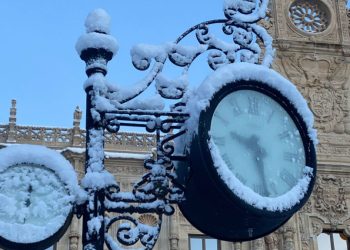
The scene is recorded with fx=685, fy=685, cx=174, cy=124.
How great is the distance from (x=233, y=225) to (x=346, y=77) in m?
14.1

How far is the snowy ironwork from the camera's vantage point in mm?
2666

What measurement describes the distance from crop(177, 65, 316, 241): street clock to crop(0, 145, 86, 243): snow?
1.62 ft

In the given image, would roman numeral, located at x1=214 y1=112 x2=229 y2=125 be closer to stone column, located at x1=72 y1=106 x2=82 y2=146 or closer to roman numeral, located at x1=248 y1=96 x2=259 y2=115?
roman numeral, located at x1=248 y1=96 x2=259 y2=115

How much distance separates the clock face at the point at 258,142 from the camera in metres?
2.64

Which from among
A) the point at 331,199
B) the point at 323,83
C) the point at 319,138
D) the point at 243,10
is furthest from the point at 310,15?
the point at 243,10

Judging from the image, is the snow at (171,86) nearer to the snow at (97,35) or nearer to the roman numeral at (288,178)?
the snow at (97,35)

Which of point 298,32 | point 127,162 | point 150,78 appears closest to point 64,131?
point 127,162

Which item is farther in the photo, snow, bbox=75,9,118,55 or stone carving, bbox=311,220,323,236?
stone carving, bbox=311,220,323,236

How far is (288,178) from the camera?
2709 mm

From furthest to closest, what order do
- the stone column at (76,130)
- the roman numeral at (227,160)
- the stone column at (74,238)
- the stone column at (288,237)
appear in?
the stone column at (76,130) < the stone column at (288,237) < the stone column at (74,238) < the roman numeral at (227,160)

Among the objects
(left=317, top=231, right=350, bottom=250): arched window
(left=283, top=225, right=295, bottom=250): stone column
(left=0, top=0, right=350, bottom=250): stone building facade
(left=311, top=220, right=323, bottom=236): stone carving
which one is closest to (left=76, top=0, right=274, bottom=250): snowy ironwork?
(left=0, top=0, right=350, bottom=250): stone building facade

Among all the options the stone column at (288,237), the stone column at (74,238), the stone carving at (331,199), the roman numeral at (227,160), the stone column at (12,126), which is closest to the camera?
the roman numeral at (227,160)

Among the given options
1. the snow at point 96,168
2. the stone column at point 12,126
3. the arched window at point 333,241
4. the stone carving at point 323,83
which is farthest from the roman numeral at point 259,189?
the stone carving at point 323,83

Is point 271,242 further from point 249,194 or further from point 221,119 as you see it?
point 249,194
